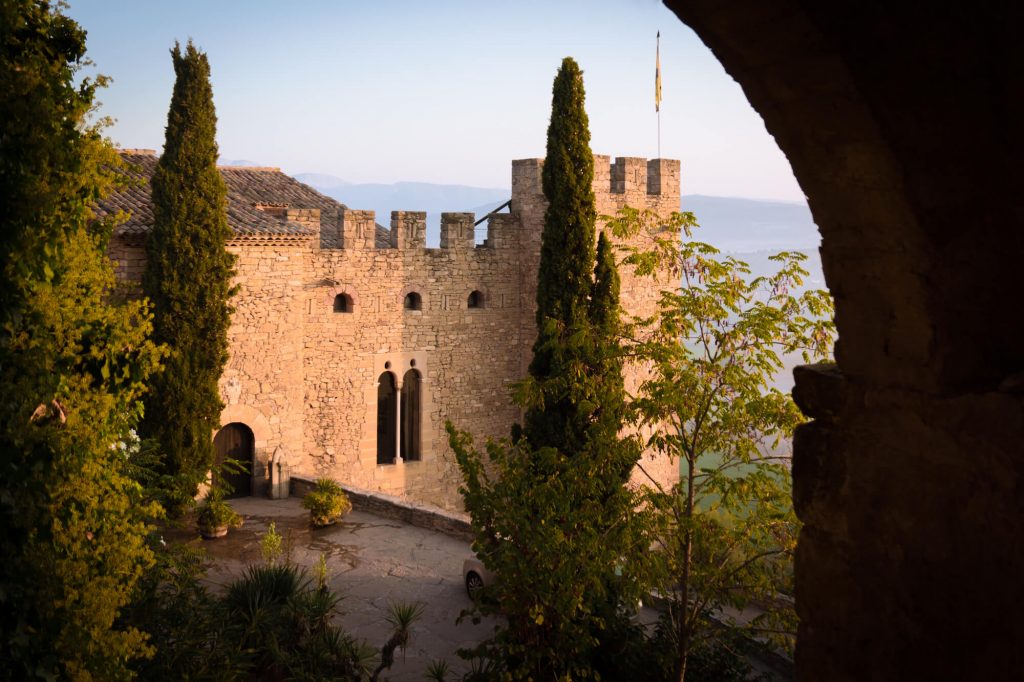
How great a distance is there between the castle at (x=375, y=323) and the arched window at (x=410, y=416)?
3 cm

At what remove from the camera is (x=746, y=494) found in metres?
8.66

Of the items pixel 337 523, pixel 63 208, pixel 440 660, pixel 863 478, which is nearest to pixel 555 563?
pixel 440 660

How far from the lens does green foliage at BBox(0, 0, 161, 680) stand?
5.98 m

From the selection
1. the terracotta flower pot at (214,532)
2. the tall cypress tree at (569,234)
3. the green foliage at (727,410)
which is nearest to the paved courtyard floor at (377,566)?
the terracotta flower pot at (214,532)

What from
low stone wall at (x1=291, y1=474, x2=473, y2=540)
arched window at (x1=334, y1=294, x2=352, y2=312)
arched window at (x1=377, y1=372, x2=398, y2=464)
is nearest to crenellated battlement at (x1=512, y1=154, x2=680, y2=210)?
arched window at (x1=334, y1=294, x2=352, y2=312)

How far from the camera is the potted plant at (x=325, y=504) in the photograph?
16.0 meters

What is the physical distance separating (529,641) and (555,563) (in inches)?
32.7

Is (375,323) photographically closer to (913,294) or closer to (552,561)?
(552,561)

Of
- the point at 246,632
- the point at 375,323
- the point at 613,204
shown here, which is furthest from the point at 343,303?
the point at 246,632

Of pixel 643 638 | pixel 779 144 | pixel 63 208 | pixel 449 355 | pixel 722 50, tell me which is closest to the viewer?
pixel 722 50

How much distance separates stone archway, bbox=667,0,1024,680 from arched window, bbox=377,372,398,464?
17236 millimetres

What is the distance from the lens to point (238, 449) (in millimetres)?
17703

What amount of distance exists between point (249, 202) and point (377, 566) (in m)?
Result: 9.05

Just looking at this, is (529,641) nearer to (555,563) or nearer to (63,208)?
(555,563)
